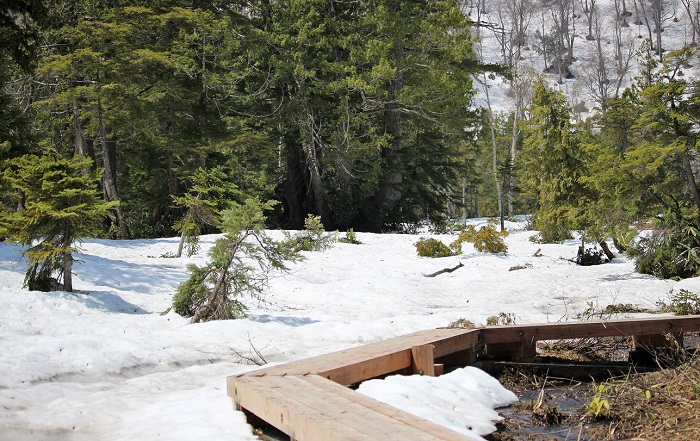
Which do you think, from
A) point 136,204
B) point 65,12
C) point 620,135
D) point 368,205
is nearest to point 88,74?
point 65,12

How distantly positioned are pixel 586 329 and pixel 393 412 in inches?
158

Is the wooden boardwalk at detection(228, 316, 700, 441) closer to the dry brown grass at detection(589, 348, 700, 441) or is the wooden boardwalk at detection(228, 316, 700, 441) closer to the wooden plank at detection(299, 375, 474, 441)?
the wooden plank at detection(299, 375, 474, 441)

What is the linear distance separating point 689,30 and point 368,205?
77.4 meters

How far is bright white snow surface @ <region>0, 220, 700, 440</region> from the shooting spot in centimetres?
440

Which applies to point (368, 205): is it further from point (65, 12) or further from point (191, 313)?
point (191, 313)

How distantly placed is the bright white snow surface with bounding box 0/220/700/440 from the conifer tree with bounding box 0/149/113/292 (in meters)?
0.54

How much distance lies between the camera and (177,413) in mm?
4305

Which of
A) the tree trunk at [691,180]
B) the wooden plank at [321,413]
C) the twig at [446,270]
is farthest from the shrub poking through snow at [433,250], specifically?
the wooden plank at [321,413]

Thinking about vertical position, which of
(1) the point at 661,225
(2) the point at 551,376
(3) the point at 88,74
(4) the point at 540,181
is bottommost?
(2) the point at 551,376

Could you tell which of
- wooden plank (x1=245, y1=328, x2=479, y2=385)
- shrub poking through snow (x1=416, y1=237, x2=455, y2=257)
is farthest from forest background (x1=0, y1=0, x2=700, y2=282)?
wooden plank (x1=245, y1=328, x2=479, y2=385)

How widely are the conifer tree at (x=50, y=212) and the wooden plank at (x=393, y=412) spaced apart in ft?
18.0

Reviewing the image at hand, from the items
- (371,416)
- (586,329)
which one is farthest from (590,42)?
(371,416)

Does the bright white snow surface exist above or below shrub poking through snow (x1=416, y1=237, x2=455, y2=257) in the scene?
below

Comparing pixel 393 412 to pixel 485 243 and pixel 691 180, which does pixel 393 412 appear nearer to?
pixel 691 180
